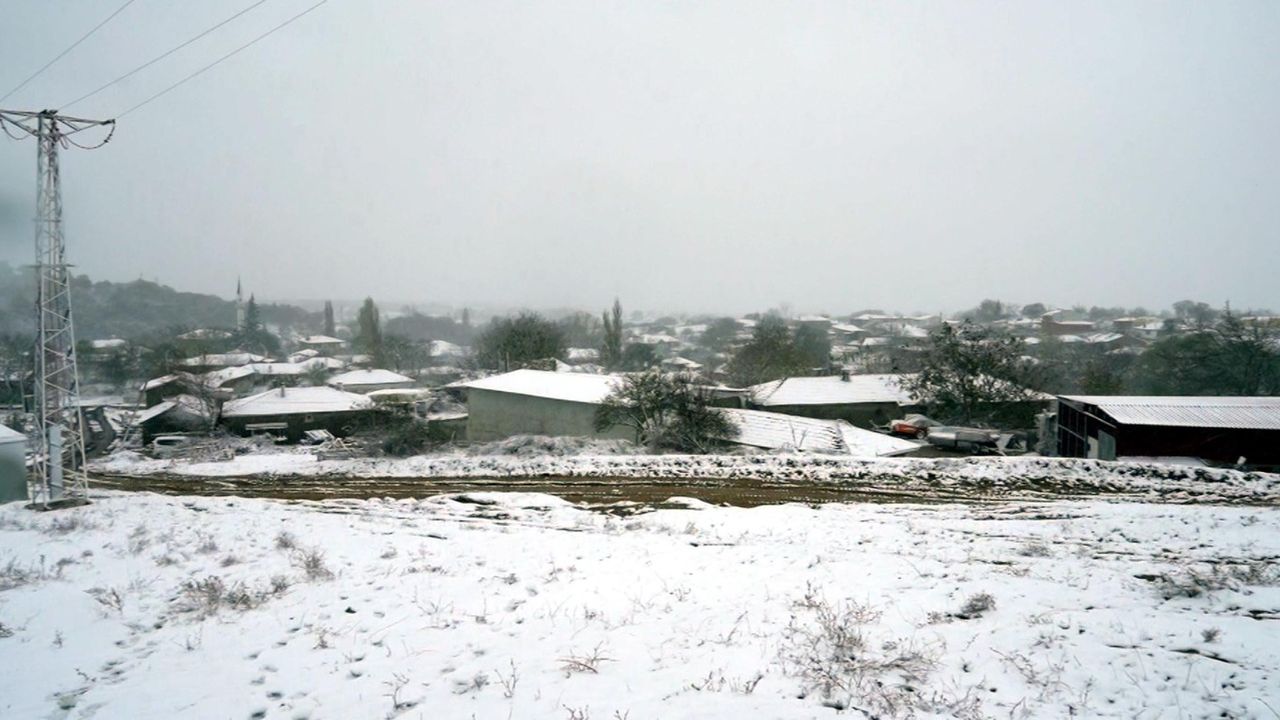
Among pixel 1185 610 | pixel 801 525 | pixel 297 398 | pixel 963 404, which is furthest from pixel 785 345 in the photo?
pixel 1185 610

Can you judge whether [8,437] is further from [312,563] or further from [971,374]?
[971,374]

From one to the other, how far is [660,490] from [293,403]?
36.8 m

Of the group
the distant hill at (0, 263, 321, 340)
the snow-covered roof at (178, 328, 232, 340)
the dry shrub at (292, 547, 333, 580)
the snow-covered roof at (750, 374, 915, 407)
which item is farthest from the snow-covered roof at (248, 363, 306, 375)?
the dry shrub at (292, 547, 333, 580)

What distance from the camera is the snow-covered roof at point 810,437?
26969 millimetres

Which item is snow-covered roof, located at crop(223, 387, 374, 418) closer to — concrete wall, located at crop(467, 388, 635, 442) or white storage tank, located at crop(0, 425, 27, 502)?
concrete wall, located at crop(467, 388, 635, 442)

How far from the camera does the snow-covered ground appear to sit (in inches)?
615

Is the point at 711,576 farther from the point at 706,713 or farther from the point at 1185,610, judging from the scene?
the point at 1185,610

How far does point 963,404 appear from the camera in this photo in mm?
34938

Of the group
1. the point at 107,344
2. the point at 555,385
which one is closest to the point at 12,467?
the point at 555,385

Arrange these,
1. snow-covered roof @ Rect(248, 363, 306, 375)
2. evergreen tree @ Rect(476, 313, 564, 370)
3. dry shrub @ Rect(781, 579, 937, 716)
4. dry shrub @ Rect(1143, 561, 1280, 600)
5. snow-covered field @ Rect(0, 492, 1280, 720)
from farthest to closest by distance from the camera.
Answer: snow-covered roof @ Rect(248, 363, 306, 375) → evergreen tree @ Rect(476, 313, 564, 370) → dry shrub @ Rect(1143, 561, 1280, 600) → snow-covered field @ Rect(0, 492, 1280, 720) → dry shrub @ Rect(781, 579, 937, 716)

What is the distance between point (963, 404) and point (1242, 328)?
22.6 m

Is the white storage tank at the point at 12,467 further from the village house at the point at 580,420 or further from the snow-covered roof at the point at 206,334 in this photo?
the snow-covered roof at the point at 206,334

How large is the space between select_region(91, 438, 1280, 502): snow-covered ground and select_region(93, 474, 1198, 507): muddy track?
7.7 inches

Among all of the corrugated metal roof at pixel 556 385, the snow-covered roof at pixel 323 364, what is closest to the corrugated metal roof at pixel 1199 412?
the corrugated metal roof at pixel 556 385
